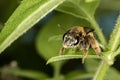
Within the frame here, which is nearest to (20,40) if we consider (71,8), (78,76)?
(78,76)

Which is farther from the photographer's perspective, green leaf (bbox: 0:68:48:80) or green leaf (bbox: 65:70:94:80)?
green leaf (bbox: 0:68:48:80)

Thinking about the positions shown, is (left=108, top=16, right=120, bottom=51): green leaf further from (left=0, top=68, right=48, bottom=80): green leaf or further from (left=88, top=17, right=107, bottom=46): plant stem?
(left=0, top=68, right=48, bottom=80): green leaf

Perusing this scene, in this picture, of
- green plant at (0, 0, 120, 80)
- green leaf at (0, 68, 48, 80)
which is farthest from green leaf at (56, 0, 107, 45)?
green leaf at (0, 68, 48, 80)

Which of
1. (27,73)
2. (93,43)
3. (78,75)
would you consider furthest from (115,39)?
(27,73)

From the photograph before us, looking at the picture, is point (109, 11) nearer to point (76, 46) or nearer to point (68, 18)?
point (68, 18)

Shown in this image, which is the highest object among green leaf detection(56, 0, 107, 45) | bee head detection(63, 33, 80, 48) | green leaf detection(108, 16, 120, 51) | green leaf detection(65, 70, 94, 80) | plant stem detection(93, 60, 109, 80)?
green leaf detection(56, 0, 107, 45)

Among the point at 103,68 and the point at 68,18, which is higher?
the point at 68,18

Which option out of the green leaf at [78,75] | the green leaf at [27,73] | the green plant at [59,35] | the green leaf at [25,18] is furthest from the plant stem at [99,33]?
the green leaf at [27,73]
